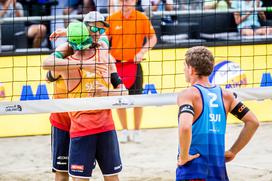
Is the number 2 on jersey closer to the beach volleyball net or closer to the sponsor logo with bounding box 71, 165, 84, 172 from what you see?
the sponsor logo with bounding box 71, 165, 84, 172

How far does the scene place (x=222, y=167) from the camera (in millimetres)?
5266

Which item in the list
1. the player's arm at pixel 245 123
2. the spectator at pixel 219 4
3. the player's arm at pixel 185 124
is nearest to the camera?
the player's arm at pixel 185 124

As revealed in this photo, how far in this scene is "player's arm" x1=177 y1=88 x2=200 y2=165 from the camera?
4988mm

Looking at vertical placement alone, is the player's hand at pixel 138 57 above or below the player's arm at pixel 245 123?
above

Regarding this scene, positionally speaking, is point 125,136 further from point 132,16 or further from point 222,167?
point 222,167

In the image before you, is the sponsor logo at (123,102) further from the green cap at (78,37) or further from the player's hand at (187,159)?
the player's hand at (187,159)

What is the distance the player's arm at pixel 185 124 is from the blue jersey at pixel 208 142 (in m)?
0.06

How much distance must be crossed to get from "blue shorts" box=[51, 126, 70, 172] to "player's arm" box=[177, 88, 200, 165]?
1.71 m

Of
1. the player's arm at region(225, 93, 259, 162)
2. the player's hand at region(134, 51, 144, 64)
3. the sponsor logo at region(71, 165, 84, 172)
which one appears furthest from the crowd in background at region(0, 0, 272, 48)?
the player's arm at region(225, 93, 259, 162)

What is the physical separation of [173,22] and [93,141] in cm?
546

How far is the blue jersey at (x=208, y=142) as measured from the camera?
16.9 ft

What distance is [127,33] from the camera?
9.82m

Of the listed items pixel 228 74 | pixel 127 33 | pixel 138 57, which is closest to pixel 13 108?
pixel 138 57

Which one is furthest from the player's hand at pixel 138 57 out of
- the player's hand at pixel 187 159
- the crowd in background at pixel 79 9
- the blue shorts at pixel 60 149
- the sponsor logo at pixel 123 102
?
the player's hand at pixel 187 159
